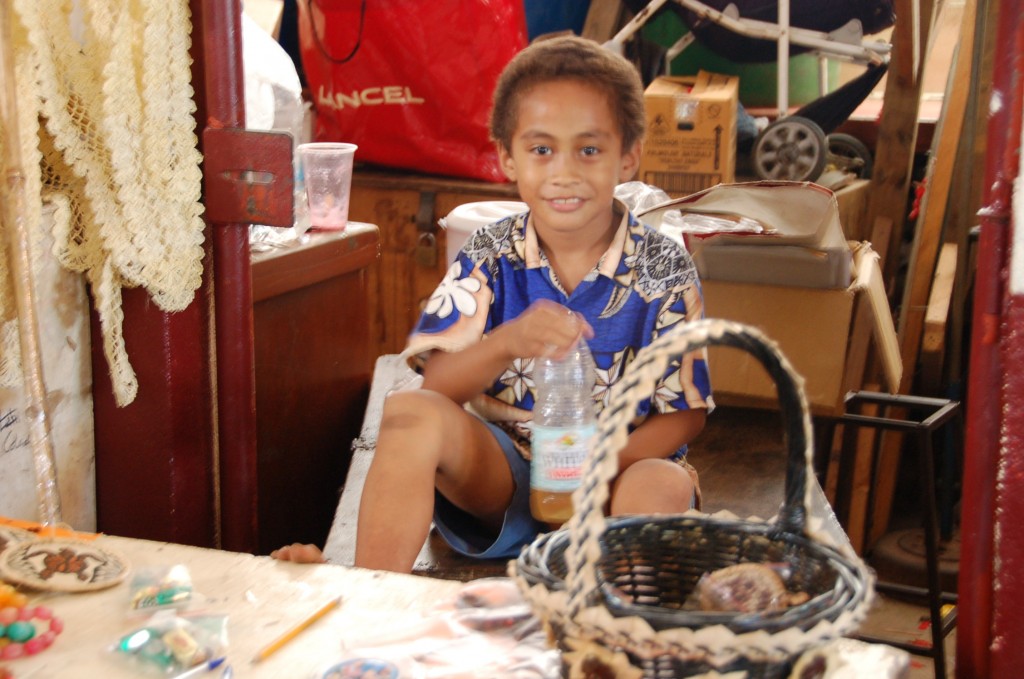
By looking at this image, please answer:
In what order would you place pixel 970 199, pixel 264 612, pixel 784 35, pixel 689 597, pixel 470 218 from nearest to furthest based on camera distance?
pixel 689 597 → pixel 264 612 → pixel 470 218 → pixel 970 199 → pixel 784 35

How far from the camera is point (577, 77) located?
1891 millimetres

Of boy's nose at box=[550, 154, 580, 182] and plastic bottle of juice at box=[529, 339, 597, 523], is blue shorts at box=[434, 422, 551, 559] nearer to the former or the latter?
plastic bottle of juice at box=[529, 339, 597, 523]

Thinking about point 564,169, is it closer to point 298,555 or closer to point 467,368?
point 467,368

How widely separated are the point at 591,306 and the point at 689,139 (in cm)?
194

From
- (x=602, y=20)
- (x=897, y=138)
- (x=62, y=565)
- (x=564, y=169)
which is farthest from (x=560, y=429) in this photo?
(x=602, y=20)

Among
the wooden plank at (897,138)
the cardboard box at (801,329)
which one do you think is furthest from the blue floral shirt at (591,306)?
the wooden plank at (897,138)


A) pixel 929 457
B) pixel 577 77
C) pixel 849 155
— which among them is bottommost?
pixel 929 457

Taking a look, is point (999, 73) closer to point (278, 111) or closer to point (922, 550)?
point (278, 111)

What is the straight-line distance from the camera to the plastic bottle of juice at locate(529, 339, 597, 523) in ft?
5.36

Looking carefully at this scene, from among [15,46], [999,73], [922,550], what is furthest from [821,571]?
[922,550]

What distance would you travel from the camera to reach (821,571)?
946 millimetres

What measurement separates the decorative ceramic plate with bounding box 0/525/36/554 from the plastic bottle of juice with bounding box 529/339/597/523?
28.0 inches

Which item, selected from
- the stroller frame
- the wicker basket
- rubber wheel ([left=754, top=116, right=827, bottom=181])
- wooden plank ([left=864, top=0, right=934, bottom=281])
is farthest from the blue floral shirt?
wooden plank ([left=864, top=0, right=934, bottom=281])

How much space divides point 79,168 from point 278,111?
1005mm
